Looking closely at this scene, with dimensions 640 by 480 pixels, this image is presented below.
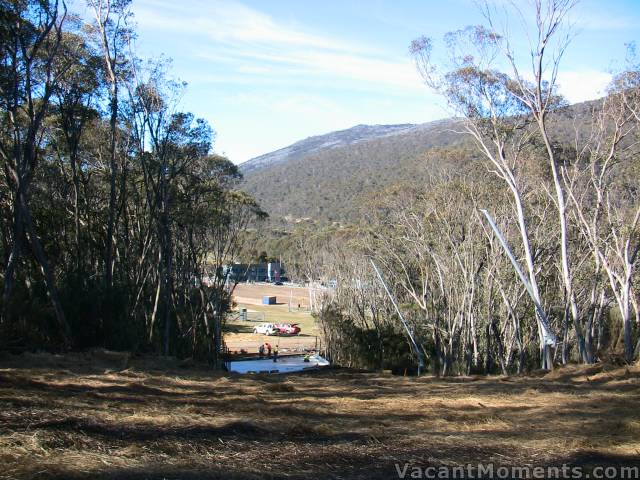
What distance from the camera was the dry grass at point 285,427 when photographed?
12.8 ft

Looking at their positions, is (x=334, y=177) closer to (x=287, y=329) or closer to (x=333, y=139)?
(x=287, y=329)

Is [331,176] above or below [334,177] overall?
above

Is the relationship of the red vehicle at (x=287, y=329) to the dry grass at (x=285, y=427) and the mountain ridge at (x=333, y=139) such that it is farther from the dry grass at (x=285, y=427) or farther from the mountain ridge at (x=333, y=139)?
the mountain ridge at (x=333, y=139)

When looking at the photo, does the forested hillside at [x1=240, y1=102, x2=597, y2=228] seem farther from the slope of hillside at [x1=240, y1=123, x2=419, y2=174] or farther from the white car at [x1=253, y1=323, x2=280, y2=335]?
the white car at [x1=253, y1=323, x2=280, y2=335]

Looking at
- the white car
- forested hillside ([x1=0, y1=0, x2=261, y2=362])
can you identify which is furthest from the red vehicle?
forested hillside ([x1=0, y1=0, x2=261, y2=362])

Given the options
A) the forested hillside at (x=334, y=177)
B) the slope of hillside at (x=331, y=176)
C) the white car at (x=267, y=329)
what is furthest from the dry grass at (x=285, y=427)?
the slope of hillside at (x=331, y=176)

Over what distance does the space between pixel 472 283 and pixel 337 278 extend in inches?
677

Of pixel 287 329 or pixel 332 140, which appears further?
pixel 332 140

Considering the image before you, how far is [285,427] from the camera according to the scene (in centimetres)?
507

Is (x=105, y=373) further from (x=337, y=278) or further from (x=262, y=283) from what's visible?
(x=262, y=283)

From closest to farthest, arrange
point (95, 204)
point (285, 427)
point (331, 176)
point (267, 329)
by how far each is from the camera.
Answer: point (285, 427), point (95, 204), point (267, 329), point (331, 176)

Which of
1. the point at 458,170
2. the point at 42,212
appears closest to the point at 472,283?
the point at 458,170

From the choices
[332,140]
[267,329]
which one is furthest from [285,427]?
[332,140]

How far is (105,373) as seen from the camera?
8.16 meters
